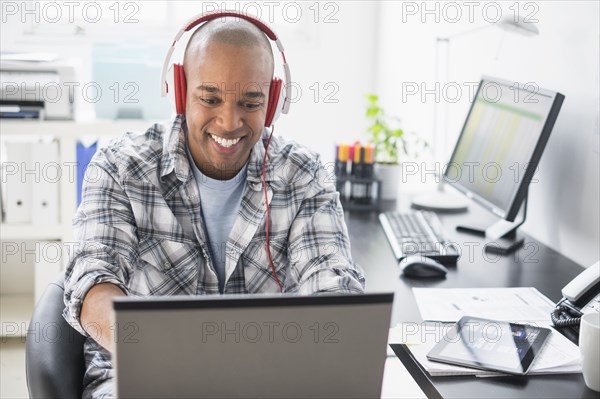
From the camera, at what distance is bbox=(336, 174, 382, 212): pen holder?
2.23 meters

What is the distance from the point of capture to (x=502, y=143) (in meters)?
1.89

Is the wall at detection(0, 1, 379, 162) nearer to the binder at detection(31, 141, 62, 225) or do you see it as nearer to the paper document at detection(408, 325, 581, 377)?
the binder at detection(31, 141, 62, 225)

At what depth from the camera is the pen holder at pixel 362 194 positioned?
2.23m

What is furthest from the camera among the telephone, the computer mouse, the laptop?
the computer mouse

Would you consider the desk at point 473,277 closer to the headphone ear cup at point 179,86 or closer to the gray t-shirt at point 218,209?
the gray t-shirt at point 218,209

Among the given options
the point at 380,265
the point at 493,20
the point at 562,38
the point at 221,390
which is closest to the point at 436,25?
the point at 493,20

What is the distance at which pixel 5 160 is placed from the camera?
107 inches

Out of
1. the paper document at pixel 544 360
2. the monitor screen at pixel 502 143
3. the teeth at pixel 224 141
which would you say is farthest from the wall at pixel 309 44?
the paper document at pixel 544 360

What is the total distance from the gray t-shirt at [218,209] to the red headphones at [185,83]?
0.12 metres

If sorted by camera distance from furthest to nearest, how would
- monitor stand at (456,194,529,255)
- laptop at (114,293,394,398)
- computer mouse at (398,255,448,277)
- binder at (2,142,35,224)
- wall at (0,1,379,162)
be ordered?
wall at (0,1,379,162) → binder at (2,142,35,224) → monitor stand at (456,194,529,255) → computer mouse at (398,255,448,277) → laptop at (114,293,394,398)

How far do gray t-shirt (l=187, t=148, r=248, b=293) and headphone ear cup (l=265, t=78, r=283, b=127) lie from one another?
13 centimetres

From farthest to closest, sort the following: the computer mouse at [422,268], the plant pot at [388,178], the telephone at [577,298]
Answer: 1. the plant pot at [388,178]
2. the computer mouse at [422,268]
3. the telephone at [577,298]

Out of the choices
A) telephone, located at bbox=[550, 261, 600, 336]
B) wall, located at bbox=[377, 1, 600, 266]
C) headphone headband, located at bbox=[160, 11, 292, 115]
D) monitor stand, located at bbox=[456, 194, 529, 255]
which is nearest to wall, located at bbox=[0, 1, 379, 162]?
wall, located at bbox=[377, 1, 600, 266]

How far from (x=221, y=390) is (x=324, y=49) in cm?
336
